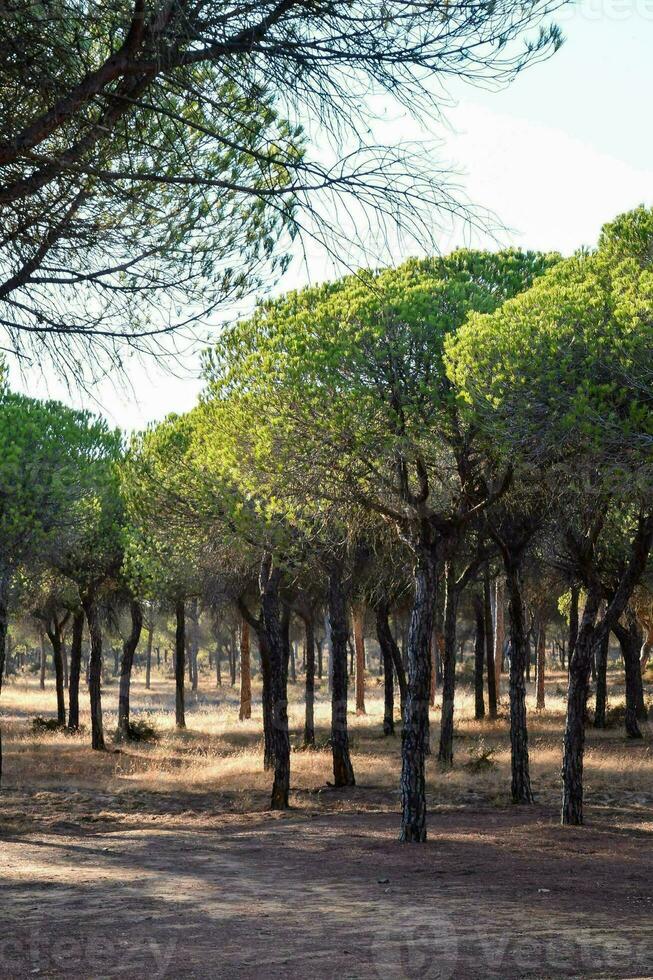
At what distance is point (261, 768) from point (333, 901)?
1373 cm

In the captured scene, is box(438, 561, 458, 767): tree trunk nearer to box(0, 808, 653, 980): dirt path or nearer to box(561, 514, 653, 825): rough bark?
box(0, 808, 653, 980): dirt path

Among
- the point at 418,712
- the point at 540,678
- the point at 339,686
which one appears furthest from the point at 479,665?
the point at 418,712

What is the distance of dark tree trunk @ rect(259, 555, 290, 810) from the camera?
18.2 m

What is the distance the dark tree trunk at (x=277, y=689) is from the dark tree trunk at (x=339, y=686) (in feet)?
6.21

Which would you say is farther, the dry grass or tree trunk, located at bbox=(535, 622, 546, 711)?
tree trunk, located at bbox=(535, 622, 546, 711)

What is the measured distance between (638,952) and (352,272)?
540cm

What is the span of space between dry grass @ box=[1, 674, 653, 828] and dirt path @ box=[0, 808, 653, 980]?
3417 millimetres

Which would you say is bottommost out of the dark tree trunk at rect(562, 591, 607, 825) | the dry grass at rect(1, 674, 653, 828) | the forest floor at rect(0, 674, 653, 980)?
the dry grass at rect(1, 674, 653, 828)

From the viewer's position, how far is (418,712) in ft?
46.1

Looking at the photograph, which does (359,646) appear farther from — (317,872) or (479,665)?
(317,872)

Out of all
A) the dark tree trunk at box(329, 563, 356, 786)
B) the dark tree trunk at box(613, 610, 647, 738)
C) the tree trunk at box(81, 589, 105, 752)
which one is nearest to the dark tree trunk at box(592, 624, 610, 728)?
the dark tree trunk at box(613, 610, 647, 738)

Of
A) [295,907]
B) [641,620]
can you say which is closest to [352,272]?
[295,907]

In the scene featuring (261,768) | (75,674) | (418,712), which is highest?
(418,712)

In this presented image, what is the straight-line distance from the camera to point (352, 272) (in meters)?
6.85
